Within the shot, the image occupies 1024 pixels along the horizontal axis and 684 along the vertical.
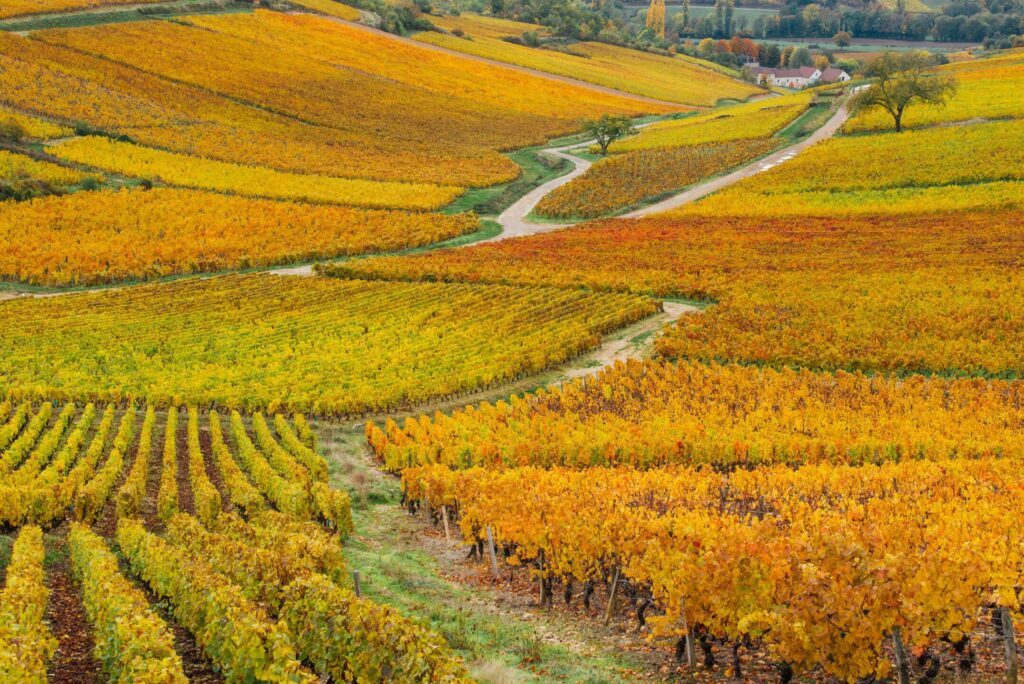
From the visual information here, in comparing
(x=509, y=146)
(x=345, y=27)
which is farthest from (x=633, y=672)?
(x=345, y=27)

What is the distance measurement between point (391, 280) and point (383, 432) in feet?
96.1

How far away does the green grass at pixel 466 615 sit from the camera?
19891 mm

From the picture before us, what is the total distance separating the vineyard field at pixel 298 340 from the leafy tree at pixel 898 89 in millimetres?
67873

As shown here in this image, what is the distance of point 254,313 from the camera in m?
60.0

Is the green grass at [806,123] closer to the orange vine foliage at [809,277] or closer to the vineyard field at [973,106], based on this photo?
the vineyard field at [973,106]

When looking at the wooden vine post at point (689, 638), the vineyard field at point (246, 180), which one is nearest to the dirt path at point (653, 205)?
the vineyard field at point (246, 180)

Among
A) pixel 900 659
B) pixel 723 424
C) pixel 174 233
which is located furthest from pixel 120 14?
pixel 900 659

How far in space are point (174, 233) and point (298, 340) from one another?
3244 cm

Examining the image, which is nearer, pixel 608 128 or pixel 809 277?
pixel 809 277

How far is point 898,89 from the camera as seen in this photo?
368 feet

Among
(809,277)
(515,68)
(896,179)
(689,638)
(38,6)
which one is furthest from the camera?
(515,68)

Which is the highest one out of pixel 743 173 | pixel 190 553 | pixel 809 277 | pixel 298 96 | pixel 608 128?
pixel 298 96

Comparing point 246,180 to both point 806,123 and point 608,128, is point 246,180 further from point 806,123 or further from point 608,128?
point 806,123

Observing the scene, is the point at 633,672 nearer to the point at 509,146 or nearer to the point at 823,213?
the point at 823,213
